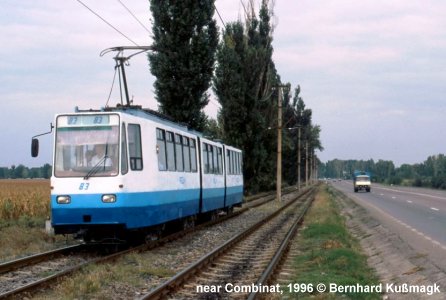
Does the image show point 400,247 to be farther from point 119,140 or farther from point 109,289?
point 109,289

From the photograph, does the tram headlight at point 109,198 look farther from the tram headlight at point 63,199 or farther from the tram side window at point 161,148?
the tram side window at point 161,148

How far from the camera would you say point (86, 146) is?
50.8ft

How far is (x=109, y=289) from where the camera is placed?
10828 millimetres

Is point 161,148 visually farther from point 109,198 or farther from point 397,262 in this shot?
point 397,262

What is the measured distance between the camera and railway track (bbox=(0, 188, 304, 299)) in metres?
10.7

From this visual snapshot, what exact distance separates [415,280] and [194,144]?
1090cm

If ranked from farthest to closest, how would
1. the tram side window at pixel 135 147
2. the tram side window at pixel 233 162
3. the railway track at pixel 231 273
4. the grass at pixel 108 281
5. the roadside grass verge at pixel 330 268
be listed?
the tram side window at pixel 233 162 < the tram side window at pixel 135 147 < the roadside grass verge at pixel 330 268 < the railway track at pixel 231 273 < the grass at pixel 108 281

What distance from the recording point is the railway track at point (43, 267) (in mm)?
10727

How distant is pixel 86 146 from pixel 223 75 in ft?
117

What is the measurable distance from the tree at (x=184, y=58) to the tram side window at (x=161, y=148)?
18.7m

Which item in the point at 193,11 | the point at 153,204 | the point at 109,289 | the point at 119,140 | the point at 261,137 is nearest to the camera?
the point at 109,289

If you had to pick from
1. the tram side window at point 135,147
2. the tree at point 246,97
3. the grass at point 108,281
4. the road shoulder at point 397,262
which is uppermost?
the tree at point 246,97

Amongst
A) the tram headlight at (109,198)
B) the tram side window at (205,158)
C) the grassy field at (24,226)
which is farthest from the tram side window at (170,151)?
the tram side window at (205,158)

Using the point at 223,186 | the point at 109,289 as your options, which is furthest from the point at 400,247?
the point at 223,186
